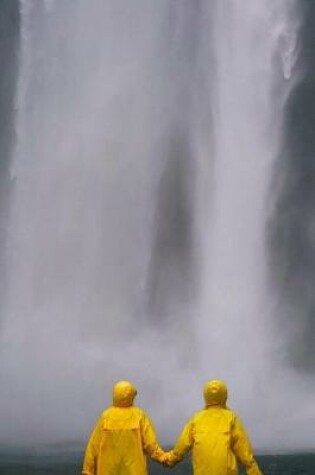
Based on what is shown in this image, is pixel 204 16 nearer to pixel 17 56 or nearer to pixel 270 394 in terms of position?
pixel 17 56

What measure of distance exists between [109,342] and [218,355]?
482 cm

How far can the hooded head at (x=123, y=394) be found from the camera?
10391mm

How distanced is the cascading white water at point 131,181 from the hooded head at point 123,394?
15045mm

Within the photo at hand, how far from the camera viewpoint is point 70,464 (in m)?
17.1

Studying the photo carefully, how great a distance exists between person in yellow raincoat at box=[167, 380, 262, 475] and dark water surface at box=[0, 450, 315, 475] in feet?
20.7

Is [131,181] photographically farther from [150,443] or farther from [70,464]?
[150,443]

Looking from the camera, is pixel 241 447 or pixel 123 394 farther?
pixel 123 394

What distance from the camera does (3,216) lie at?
1369 inches

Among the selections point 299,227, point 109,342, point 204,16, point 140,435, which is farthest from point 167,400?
point 204,16

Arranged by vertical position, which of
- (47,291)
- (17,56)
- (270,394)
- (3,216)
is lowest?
(270,394)

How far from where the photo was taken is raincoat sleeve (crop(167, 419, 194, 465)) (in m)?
10.2

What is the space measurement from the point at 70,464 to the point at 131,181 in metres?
19.2

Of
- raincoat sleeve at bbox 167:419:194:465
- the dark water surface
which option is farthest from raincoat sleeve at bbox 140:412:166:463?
the dark water surface

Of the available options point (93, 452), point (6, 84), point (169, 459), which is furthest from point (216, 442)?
point (6, 84)
